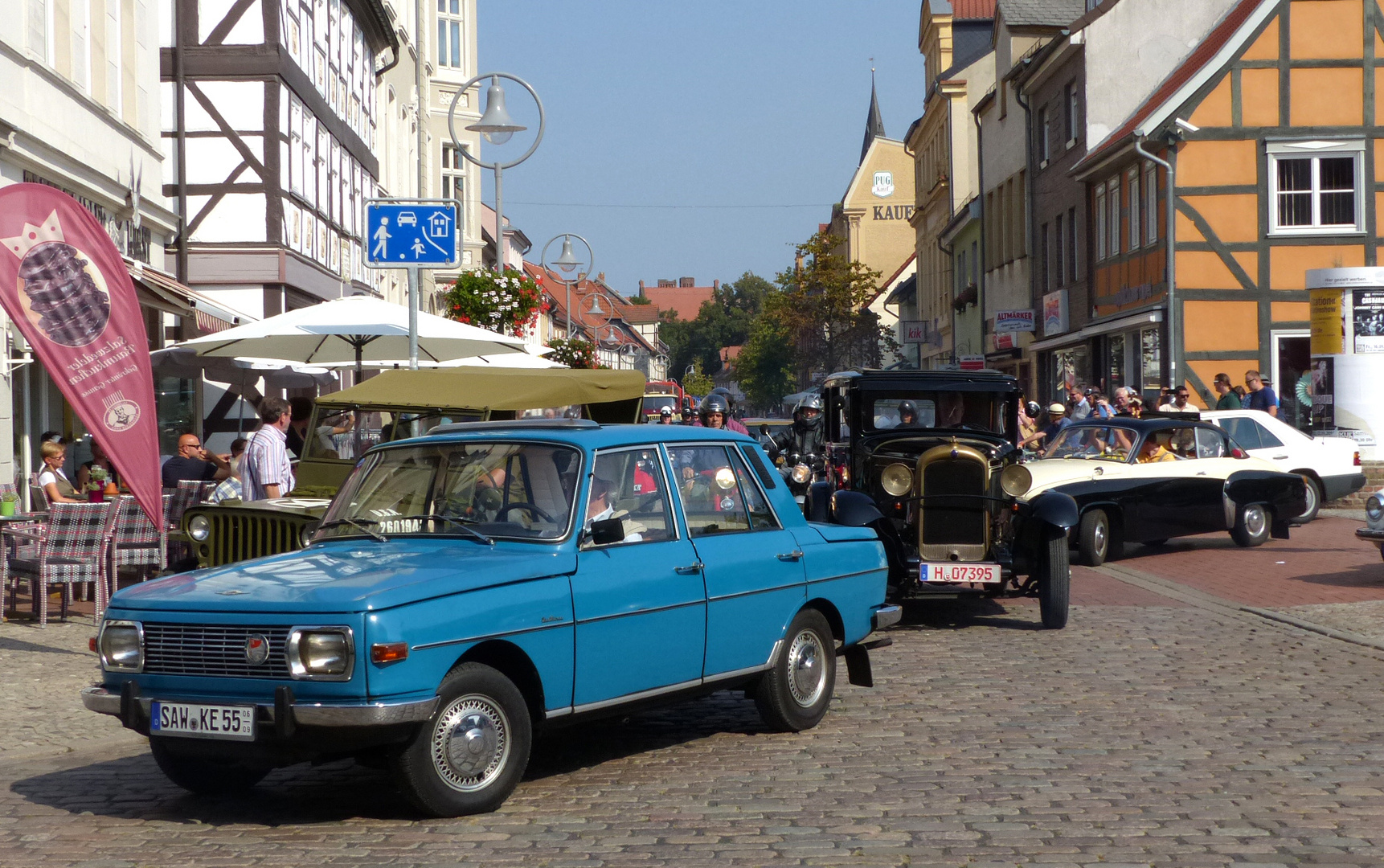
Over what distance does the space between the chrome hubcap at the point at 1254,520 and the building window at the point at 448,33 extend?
44.1 m

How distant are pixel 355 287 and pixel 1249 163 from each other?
66.5ft

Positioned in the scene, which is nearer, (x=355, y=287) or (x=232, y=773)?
(x=232, y=773)

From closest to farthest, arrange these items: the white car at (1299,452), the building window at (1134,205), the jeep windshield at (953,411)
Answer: the jeep windshield at (953,411), the white car at (1299,452), the building window at (1134,205)

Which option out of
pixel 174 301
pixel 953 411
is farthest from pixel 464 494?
pixel 174 301

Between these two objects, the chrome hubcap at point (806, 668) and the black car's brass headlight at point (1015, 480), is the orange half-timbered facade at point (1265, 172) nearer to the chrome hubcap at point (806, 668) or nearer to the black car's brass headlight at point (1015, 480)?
the black car's brass headlight at point (1015, 480)

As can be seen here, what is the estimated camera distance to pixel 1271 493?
18.4m

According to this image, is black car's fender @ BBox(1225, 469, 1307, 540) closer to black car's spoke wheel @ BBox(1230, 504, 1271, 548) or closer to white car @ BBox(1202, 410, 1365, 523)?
black car's spoke wheel @ BBox(1230, 504, 1271, 548)

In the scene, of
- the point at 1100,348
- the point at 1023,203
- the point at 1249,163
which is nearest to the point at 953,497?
the point at 1249,163

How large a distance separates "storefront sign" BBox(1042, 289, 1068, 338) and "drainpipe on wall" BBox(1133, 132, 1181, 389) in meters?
8.32

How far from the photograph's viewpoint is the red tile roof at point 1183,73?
1193 inches

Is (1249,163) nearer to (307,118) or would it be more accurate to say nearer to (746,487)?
(307,118)

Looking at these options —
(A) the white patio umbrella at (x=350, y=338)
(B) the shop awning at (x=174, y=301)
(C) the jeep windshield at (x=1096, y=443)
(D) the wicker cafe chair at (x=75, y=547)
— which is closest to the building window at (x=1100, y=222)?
(C) the jeep windshield at (x=1096, y=443)

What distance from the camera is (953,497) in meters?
12.6

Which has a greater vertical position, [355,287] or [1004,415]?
[355,287]
